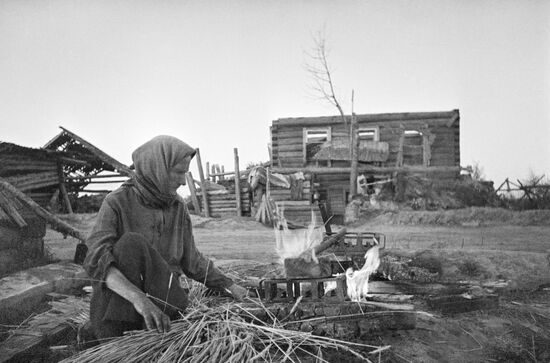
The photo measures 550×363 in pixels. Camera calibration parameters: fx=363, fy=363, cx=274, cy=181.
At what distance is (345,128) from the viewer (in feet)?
54.5

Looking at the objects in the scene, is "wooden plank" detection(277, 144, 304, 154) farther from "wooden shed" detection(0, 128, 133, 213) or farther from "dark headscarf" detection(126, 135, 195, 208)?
"dark headscarf" detection(126, 135, 195, 208)

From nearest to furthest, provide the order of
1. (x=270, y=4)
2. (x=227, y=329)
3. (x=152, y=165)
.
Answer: (x=227, y=329) → (x=152, y=165) → (x=270, y=4)

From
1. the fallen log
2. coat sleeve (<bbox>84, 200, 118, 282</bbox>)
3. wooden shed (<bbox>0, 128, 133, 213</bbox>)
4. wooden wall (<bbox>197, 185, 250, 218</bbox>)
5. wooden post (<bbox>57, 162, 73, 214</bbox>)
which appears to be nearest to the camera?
coat sleeve (<bbox>84, 200, 118, 282</bbox>)

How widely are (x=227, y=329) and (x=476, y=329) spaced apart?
2.04 meters

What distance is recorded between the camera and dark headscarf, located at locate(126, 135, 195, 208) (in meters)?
2.15

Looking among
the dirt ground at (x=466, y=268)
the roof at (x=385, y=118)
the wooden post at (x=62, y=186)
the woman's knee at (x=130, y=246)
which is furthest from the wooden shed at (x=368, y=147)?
the woman's knee at (x=130, y=246)

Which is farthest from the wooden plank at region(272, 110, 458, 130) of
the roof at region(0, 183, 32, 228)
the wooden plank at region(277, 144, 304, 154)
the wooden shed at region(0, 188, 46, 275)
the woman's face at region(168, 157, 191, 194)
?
the woman's face at region(168, 157, 191, 194)

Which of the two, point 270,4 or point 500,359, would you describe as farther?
point 270,4

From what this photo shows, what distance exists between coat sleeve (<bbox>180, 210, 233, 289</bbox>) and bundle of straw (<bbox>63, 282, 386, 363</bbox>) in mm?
467

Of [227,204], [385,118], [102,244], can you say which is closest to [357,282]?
[102,244]

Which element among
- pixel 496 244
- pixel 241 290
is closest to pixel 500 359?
pixel 241 290

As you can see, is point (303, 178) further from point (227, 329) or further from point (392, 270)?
point (227, 329)

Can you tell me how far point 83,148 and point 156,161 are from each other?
11.2 metres

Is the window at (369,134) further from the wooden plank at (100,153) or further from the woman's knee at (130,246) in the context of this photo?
the woman's knee at (130,246)
